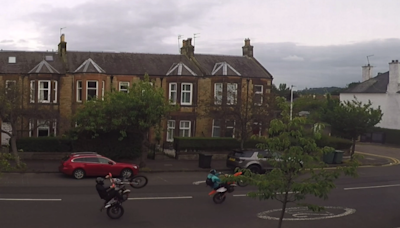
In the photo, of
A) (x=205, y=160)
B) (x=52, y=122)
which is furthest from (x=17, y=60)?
(x=205, y=160)

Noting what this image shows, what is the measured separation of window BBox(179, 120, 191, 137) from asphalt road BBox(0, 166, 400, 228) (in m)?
12.8

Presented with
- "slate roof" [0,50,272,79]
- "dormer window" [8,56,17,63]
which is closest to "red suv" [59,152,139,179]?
"slate roof" [0,50,272,79]

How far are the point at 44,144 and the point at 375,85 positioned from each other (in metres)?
40.2

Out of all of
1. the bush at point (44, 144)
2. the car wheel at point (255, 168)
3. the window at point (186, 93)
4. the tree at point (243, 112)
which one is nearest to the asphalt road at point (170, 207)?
the car wheel at point (255, 168)

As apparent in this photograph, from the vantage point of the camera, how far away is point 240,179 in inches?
417

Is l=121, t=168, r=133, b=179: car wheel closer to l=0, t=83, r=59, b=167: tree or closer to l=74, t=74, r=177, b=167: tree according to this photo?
l=74, t=74, r=177, b=167: tree

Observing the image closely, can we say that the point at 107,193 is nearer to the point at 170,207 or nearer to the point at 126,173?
the point at 170,207

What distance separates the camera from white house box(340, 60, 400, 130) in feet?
163

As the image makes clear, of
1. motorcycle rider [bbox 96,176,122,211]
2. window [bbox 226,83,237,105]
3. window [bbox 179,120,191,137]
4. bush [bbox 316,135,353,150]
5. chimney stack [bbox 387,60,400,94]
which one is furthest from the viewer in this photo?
chimney stack [bbox 387,60,400,94]

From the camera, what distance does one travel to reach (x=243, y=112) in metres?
28.9

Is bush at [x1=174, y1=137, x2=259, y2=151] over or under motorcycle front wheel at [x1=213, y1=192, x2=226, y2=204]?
over

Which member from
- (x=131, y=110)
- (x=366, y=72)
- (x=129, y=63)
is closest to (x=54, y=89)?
(x=129, y=63)

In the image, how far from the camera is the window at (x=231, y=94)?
30.2 metres

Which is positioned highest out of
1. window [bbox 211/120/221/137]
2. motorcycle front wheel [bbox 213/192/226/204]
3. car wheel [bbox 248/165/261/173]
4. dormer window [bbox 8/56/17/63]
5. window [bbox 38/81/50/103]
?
dormer window [bbox 8/56/17/63]
